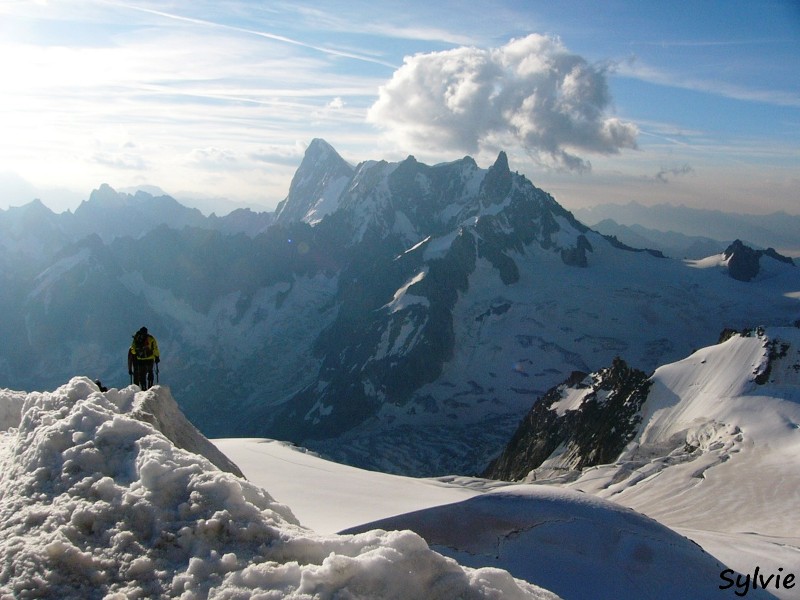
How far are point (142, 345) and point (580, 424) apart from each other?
8452 cm

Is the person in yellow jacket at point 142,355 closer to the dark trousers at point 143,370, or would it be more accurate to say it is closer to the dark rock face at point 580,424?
the dark trousers at point 143,370

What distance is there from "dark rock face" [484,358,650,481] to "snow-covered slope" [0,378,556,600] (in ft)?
255

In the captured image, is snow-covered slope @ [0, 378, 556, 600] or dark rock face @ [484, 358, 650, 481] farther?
dark rock face @ [484, 358, 650, 481]

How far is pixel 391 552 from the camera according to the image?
692cm

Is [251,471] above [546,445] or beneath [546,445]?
above

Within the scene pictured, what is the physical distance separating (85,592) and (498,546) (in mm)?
7666

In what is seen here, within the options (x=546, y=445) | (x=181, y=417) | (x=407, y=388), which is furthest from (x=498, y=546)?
(x=407, y=388)

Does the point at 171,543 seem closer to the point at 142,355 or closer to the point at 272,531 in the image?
the point at 272,531

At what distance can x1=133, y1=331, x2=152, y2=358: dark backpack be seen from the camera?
2075cm

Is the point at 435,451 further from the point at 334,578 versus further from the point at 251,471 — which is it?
the point at 334,578

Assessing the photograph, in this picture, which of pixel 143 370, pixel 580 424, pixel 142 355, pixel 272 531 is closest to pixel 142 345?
pixel 142 355

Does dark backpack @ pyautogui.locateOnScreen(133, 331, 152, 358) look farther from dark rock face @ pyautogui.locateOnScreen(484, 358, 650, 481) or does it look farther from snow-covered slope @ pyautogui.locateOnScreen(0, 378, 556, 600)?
dark rock face @ pyautogui.locateOnScreen(484, 358, 650, 481)

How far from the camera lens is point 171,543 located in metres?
7.66

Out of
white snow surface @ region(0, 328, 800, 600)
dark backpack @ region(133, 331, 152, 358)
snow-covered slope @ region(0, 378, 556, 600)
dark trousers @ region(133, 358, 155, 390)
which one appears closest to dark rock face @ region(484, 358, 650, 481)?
white snow surface @ region(0, 328, 800, 600)
